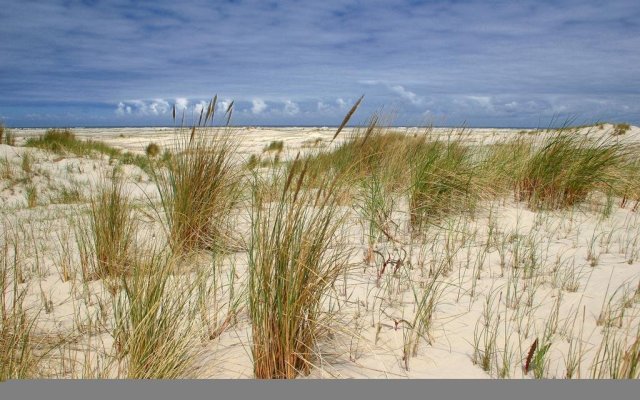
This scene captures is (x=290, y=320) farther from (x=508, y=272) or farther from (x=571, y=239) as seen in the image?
(x=571, y=239)

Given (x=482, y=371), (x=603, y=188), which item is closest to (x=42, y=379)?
(x=482, y=371)

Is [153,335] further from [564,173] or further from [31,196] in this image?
[31,196]

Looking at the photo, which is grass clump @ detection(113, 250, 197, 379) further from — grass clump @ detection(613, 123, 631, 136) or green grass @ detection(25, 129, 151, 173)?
green grass @ detection(25, 129, 151, 173)

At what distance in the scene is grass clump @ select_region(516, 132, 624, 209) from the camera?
393 cm

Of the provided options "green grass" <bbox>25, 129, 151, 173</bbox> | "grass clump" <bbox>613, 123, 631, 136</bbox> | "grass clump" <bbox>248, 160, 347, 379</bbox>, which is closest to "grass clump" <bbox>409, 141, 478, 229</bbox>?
"grass clump" <bbox>248, 160, 347, 379</bbox>

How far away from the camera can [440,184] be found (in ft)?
11.3

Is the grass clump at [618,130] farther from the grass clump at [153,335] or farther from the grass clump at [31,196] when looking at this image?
the grass clump at [31,196]

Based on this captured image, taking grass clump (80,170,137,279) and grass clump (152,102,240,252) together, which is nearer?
grass clump (80,170,137,279)

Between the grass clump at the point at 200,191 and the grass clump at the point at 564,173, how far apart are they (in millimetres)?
2875

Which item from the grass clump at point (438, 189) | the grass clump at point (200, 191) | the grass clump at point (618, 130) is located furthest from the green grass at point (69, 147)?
the grass clump at point (618, 130)

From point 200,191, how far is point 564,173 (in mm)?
3410

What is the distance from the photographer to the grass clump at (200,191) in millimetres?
2918

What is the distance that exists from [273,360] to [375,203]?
1943 millimetres

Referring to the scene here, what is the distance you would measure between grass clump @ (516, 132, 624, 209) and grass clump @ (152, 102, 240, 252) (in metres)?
2.87
